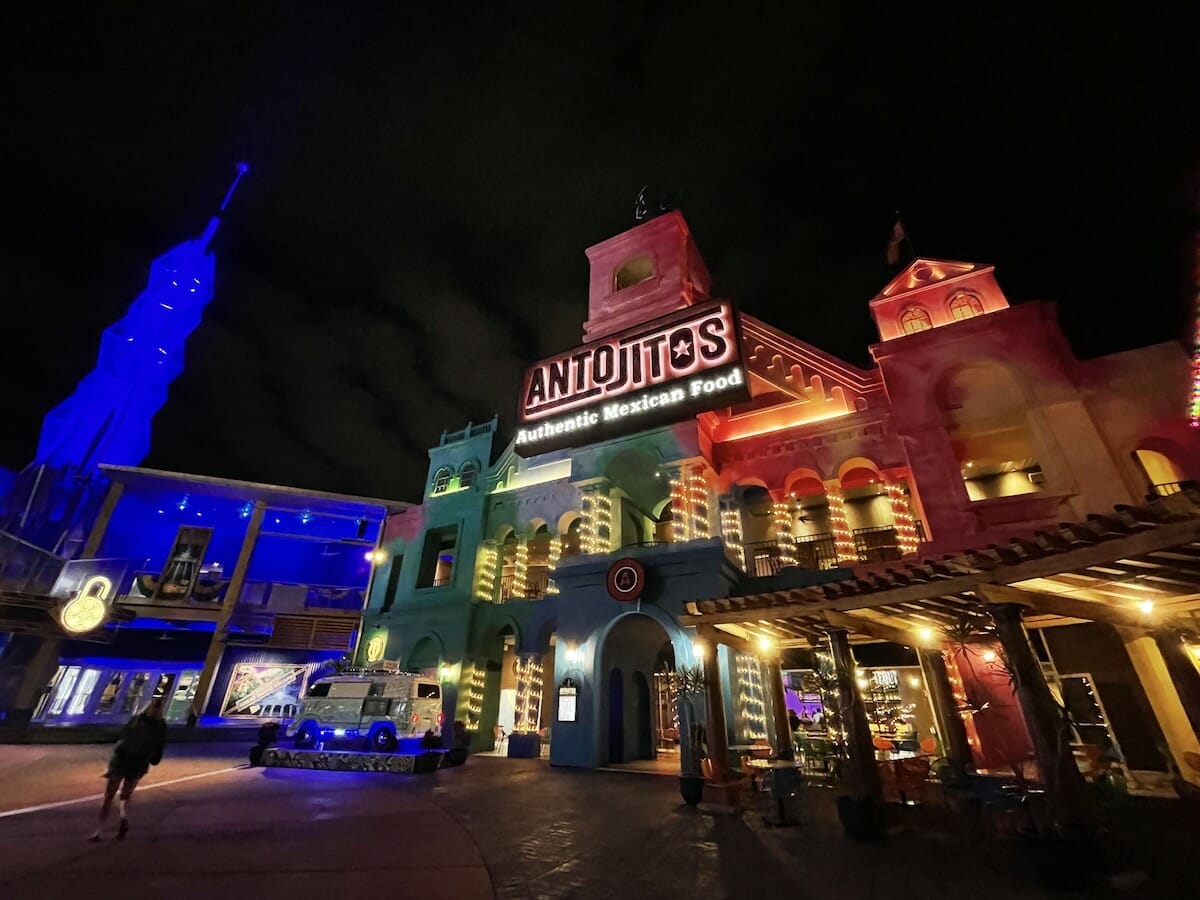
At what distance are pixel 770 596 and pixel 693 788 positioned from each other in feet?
13.3

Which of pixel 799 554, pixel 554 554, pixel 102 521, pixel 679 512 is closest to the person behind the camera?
pixel 679 512

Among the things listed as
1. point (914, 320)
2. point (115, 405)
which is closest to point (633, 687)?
point (914, 320)

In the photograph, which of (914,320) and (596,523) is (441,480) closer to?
(596,523)

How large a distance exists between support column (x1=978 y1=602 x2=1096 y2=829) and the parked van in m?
14.9

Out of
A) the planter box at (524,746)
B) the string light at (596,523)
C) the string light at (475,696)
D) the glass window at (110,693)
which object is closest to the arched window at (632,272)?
the string light at (596,523)

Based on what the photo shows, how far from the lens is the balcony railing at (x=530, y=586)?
21.3 m

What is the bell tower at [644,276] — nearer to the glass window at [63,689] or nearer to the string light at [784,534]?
the string light at [784,534]

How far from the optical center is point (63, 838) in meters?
6.49

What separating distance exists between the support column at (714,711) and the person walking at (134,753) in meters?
8.59

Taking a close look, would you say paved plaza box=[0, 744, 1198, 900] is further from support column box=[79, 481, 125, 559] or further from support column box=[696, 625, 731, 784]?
support column box=[79, 481, 125, 559]

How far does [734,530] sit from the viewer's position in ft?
56.5

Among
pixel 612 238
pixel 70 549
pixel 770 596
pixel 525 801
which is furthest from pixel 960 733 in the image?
pixel 70 549

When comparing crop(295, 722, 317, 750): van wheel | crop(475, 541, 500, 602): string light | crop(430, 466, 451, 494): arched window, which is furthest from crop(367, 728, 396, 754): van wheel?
crop(430, 466, 451, 494): arched window

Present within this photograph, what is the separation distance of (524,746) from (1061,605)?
15.6 meters
